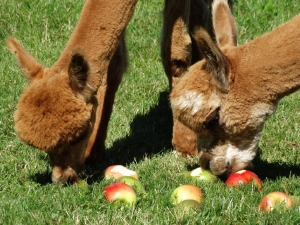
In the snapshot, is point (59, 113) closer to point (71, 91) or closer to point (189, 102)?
point (71, 91)

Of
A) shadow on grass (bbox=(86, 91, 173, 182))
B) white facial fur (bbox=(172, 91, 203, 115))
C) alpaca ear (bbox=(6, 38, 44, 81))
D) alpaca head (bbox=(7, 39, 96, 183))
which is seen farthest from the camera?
shadow on grass (bbox=(86, 91, 173, 182))

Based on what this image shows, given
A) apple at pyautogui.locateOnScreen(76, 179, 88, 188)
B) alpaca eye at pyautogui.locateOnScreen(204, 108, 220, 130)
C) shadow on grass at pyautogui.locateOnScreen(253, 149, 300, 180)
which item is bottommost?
shadow on grass at pyautogui.locateOnScreen(253, 149, 300, 180)

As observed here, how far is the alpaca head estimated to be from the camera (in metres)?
5.82

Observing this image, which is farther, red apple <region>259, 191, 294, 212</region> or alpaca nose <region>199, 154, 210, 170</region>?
alpaca nose <region>199, 154, 210, 170</region>

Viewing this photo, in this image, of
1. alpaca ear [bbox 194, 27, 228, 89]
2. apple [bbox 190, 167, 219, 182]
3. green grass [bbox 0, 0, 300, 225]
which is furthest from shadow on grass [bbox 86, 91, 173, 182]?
alpaca ear [bbox 194, 27, 228, 89]

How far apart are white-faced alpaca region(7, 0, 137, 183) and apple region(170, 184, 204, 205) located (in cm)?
97

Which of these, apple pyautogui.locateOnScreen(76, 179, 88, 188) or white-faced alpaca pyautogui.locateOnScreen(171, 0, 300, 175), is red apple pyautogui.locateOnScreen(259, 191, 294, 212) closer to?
white-faced alpaca pyautogui.locateOnScreen(171, 0, 300, 175)

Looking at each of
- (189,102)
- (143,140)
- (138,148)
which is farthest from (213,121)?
(143,140)

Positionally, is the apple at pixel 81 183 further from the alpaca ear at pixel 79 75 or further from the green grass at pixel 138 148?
the alpaca ear at pixel 79 75

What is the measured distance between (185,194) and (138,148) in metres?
1.95

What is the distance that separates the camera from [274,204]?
5.46 metres

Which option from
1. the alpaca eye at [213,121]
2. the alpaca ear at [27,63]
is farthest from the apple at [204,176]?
the alpaca ear at [27,63]

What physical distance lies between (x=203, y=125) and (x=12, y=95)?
308 cm

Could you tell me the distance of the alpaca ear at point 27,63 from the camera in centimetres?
627
